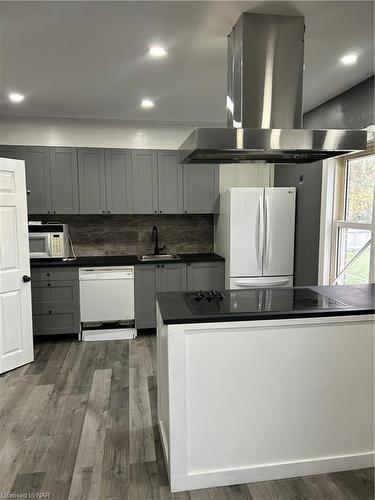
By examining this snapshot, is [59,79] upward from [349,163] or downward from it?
upward

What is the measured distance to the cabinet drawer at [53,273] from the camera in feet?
Result: 13.5

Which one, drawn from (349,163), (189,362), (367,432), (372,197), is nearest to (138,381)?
(189,362)

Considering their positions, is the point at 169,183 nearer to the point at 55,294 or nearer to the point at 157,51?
the point at 55,294

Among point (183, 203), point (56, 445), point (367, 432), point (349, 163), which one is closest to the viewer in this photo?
point (367, 432)

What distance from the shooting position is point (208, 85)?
3219mm

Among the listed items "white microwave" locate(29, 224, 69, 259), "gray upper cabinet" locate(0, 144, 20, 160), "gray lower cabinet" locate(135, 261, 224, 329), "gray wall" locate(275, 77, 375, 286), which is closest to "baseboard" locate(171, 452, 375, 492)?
"gray wall" locate(275, 77, 375, 286)

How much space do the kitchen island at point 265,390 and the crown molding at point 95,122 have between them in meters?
3.13

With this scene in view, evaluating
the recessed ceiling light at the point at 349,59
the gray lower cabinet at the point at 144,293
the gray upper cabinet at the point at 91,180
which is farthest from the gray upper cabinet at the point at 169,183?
the recessed ceiling light at the point at 349,59

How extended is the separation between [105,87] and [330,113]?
2.14 meters

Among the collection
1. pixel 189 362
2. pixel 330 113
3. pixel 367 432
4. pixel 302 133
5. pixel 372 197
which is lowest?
pixel 367 432

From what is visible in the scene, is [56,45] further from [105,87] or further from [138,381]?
A: [138,381]

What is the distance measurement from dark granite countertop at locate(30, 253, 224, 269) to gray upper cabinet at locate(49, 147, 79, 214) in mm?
613

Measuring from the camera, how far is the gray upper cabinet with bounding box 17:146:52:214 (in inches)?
167

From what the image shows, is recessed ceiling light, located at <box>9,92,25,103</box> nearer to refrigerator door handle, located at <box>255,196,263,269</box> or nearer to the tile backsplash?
the tile backsplash
